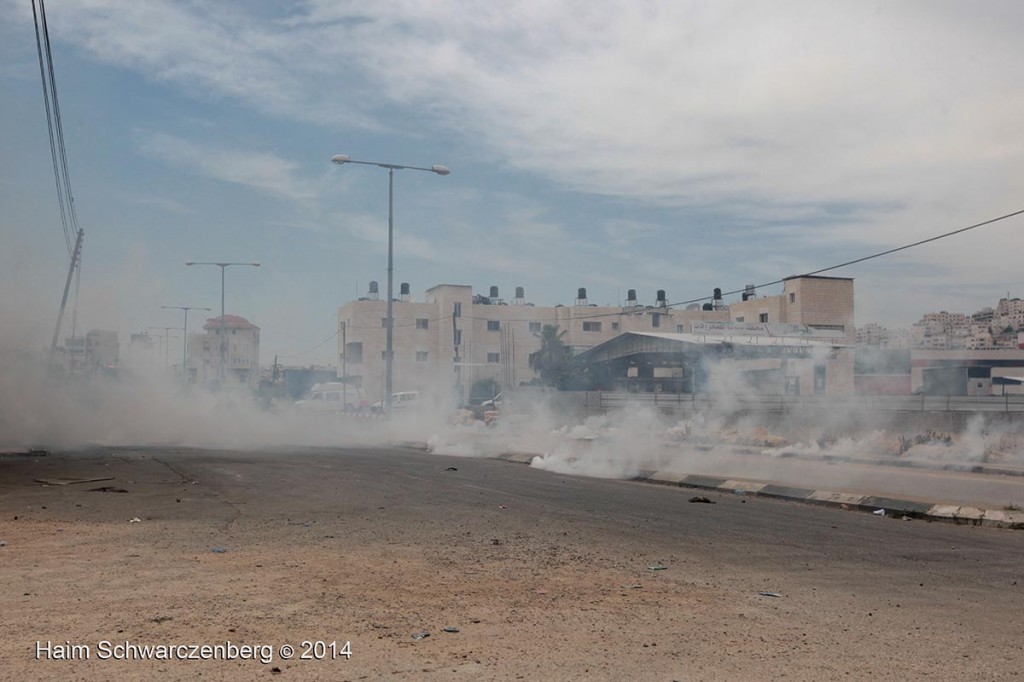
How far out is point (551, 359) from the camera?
61219 mm

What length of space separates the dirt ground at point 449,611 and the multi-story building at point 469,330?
54153mm

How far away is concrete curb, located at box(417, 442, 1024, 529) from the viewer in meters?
12.1

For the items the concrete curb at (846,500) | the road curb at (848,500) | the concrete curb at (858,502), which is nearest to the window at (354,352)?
the concrete curb at (846,500)

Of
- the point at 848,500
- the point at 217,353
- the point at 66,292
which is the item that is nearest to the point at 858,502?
the point at 848,500

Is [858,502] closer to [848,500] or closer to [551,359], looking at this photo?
[848,500]

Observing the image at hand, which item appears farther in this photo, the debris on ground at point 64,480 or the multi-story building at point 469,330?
the multi-story building at point 469,330

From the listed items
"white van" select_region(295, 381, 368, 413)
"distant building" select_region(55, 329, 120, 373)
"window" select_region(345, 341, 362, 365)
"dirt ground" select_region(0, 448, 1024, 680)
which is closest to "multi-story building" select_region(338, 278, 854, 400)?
"window" select_region(345, 341, 362, 365)

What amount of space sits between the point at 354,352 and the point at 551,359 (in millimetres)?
17839

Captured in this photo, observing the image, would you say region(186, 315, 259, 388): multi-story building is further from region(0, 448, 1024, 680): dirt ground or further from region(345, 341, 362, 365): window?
region(0, 448, 1024, 680): dirt ground

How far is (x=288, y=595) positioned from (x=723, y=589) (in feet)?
12.0

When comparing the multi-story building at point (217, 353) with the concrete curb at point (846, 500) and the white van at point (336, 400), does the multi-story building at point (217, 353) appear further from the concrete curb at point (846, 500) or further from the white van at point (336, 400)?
the concrete curb at point (846, 500)

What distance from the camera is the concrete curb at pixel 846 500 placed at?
12.1 metres

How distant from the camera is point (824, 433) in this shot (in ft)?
87.9

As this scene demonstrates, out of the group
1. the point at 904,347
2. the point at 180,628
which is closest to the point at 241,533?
the point at 180,628
